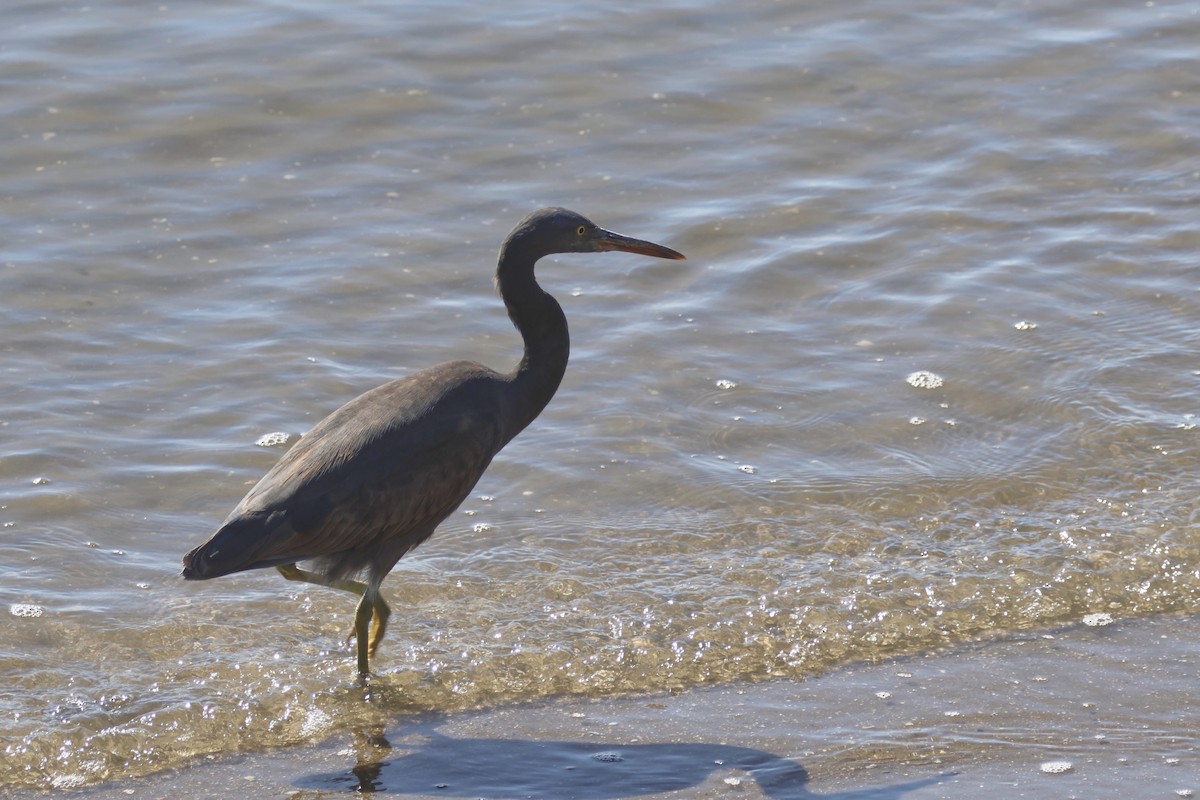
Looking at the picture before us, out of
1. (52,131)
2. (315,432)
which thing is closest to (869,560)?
(315,432)

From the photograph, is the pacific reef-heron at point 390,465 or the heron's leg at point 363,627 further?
the heron's leg at point 363,627

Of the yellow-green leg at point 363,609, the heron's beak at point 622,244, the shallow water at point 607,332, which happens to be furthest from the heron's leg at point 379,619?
the heron's beak at point 622,244

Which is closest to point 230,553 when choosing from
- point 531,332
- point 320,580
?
point 320,580

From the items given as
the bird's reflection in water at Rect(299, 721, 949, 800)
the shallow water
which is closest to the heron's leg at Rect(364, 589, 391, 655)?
the shallow water

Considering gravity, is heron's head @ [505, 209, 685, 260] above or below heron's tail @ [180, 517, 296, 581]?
above

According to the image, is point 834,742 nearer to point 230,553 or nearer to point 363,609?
point 363,609

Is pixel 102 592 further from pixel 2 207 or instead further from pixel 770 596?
pixel 2 207

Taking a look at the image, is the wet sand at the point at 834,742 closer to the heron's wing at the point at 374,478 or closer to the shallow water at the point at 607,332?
the shallow water at the point at 607,332

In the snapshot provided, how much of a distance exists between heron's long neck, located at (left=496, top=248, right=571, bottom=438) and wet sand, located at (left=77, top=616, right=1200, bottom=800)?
134 centimetres

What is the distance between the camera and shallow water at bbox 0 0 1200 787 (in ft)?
20.8

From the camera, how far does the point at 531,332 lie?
262 inches

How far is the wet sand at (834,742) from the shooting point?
17.1 ft

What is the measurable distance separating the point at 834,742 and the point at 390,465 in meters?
1.92

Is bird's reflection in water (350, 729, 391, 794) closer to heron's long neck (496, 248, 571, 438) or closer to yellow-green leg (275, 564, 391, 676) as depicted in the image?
yellow-green leg (275, 564, 391, 676)
